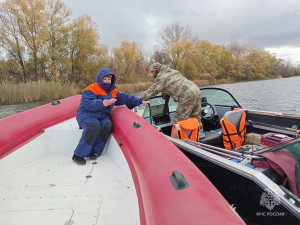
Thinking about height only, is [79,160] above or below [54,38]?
below

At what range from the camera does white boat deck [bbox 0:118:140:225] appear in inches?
54.9

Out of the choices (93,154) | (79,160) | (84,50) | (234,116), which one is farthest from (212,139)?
(84,50)

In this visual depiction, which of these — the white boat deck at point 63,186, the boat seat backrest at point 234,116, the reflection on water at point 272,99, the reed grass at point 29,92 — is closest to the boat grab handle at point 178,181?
the white boat deck at point 63,186

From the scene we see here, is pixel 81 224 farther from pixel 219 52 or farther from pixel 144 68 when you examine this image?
pixel 219 52

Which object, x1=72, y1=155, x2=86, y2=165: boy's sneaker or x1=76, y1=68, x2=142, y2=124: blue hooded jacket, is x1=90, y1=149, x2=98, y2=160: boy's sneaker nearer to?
x1=72, y1=155, x2=86, y2=165: boy's sneaker

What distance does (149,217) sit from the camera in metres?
1.08

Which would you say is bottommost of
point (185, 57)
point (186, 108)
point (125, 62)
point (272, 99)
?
point (272, 99)

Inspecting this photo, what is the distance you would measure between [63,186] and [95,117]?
861 mm

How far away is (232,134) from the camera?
255cm

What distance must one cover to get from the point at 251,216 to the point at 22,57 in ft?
71.6

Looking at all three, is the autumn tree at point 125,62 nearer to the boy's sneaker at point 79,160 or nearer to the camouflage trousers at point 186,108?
the camouflage trousers at point 186,108

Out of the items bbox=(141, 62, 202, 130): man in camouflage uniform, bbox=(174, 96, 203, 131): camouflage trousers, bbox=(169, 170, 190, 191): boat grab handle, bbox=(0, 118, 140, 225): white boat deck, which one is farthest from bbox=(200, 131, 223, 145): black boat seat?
bbox=(169, 170, 190, 191): boat grab handle

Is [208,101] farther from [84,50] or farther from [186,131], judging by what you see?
[84,50]

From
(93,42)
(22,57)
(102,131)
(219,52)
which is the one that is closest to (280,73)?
(219,52)
